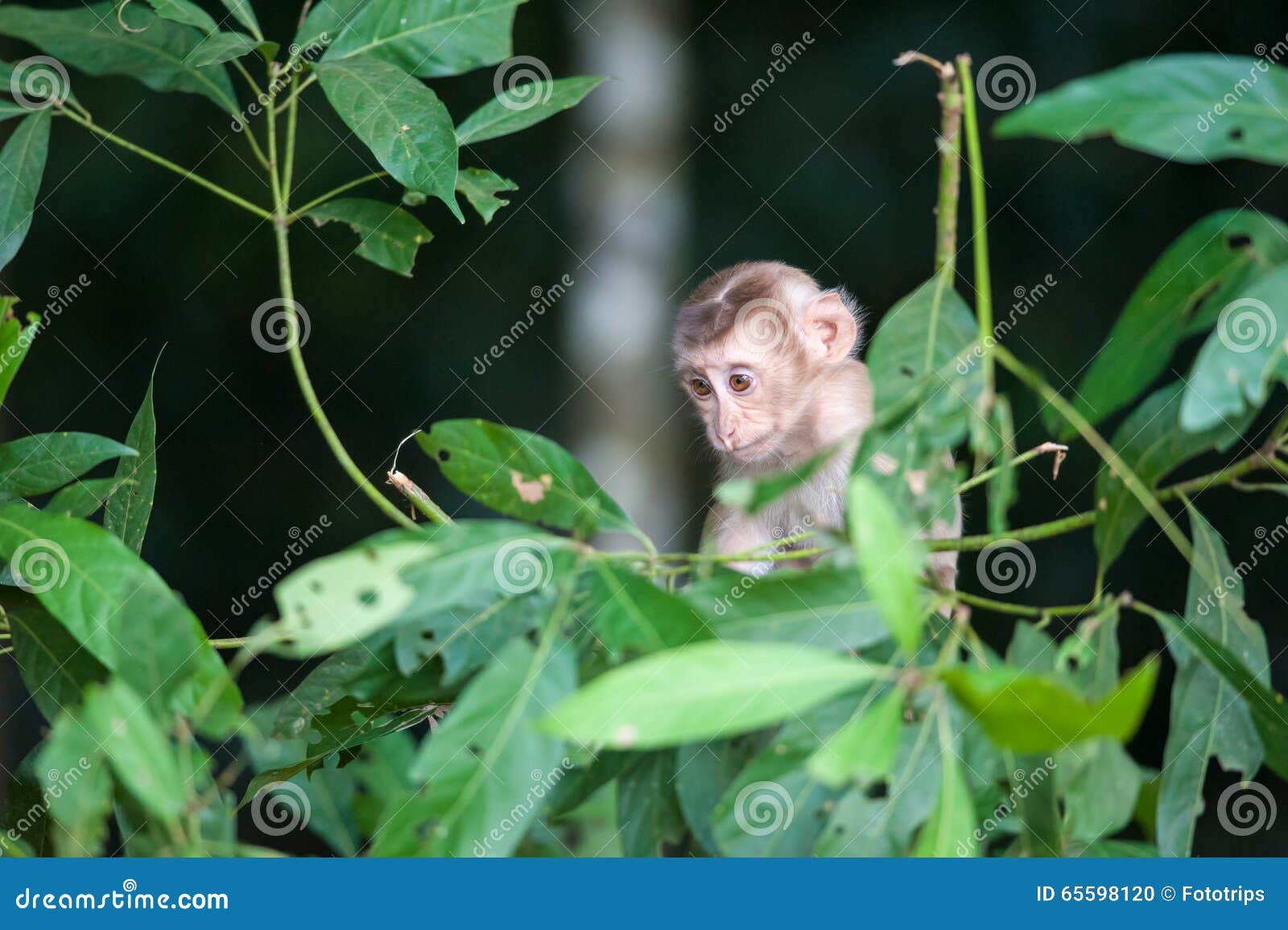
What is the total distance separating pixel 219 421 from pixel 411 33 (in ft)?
10.2

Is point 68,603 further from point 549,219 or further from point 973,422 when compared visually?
point 549,219

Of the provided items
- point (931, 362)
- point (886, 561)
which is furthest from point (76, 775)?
point (931, 362)

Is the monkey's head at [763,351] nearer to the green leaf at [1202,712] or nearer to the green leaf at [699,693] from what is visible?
the green leaf at [1202,712]

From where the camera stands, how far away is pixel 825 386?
261cm

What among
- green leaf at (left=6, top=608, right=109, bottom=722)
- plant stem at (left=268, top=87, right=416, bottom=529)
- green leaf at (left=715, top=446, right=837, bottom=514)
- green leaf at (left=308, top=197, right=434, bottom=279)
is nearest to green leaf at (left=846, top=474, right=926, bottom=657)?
green leaf at (left=715, top=446, right=837, bottom=514)

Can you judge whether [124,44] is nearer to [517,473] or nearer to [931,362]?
[517,473]

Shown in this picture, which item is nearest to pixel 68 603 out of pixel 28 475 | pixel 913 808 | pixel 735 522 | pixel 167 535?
pixel 28 475

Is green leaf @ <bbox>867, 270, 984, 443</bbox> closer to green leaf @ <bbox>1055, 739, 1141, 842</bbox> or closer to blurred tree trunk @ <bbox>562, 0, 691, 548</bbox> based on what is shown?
green leaf @ <bbox>1055, 739, 1141, 842</bbox>

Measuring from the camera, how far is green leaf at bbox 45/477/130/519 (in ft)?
4.23

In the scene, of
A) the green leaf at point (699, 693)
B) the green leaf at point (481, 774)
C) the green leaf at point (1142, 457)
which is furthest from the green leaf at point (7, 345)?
the green leaf at point (1142, 457)

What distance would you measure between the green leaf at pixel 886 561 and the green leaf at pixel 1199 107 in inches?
11.2

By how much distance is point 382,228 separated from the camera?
1.56 meters

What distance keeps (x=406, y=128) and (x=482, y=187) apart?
272 mm

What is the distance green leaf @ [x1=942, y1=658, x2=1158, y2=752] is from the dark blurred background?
3.15 metres
